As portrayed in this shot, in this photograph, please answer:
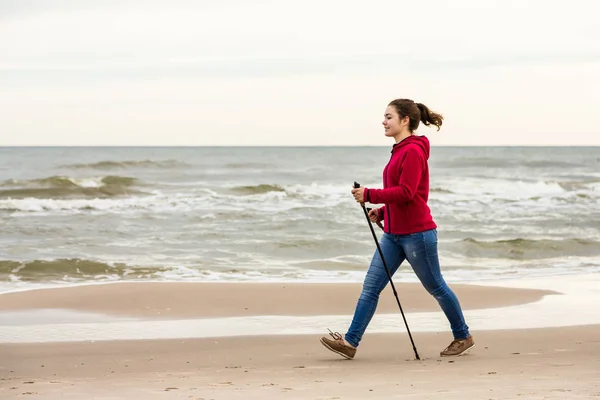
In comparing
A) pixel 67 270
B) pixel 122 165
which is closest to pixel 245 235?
pixel 67 270

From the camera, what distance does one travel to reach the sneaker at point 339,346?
5.73m

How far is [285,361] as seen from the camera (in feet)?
19.3

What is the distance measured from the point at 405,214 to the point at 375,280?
0.52 meters

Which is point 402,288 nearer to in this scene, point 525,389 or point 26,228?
point 525,389

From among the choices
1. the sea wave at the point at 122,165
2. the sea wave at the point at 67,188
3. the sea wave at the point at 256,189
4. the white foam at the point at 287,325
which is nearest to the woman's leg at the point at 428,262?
the white foam at the point at 287,325

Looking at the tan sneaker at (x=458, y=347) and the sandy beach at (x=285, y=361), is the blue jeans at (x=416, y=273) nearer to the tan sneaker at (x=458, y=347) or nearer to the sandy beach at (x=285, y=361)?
the tan sneaker at (x=458, y=347)

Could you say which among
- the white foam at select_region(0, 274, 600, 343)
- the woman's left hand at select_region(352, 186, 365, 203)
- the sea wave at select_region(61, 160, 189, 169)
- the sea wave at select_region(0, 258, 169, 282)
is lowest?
the sea wave at select_region(0, 258, 169, 282)

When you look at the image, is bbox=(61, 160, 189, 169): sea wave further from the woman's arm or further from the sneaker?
the woman's arm

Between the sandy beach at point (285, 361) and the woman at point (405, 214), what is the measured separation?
38 cm

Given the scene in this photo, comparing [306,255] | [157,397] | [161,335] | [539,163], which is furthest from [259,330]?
[539,163]

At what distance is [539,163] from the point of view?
57.2 m

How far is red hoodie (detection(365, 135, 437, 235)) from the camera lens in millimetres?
5316

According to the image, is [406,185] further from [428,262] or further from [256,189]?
[256,189]
